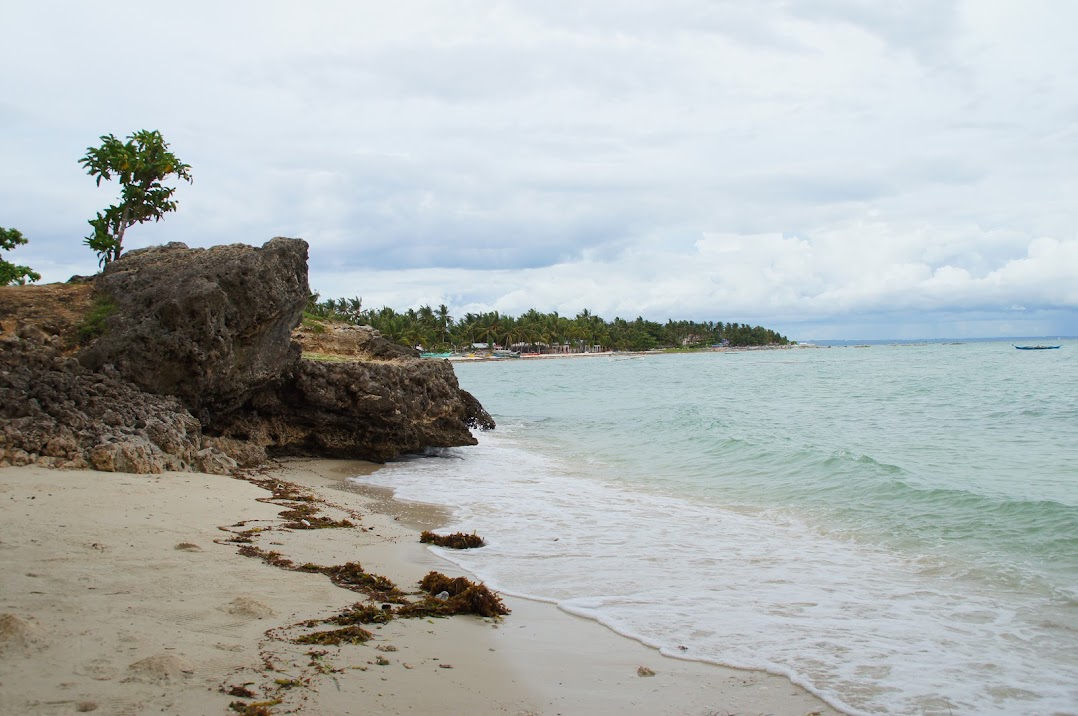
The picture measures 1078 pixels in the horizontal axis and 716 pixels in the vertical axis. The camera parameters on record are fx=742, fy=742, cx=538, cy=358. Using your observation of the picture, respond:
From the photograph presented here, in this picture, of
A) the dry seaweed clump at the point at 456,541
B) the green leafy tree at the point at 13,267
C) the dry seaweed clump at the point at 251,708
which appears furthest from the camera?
the green leafy tree at the point at 13,267

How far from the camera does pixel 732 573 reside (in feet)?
25.7

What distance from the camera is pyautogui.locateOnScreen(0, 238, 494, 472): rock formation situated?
10016 millimetres

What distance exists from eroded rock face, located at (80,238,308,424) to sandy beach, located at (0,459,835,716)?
4.60m

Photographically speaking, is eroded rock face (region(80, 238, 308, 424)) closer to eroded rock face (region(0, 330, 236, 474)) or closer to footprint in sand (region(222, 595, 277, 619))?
eroded rock face (region(0, 330, 236, 474))

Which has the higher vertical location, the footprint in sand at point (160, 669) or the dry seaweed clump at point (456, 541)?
the footprint in sand at point (160, 669)

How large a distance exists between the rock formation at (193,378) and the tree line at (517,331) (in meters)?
87.0

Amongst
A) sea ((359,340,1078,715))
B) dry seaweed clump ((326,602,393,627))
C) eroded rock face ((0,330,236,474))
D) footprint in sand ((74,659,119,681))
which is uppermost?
eroded rock face ((0,330,236,474))

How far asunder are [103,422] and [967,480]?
46.3 ft

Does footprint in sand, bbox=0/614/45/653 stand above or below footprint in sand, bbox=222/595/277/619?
above

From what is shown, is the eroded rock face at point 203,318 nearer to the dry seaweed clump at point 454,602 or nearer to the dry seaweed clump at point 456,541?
the dry seaweed clump at point 456,541

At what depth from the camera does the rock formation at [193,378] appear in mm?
10016

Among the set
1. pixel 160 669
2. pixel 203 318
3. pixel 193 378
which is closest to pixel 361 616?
pixel 160 669

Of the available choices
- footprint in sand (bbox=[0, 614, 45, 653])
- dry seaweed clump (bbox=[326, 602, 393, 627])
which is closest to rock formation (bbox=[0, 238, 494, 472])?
dry seaweed clump (bbox=[326, 602, 393, 627])

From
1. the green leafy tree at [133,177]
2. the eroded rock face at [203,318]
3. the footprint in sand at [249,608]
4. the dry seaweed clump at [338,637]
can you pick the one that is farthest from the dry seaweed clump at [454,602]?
the green leafy tree at [133,177]
